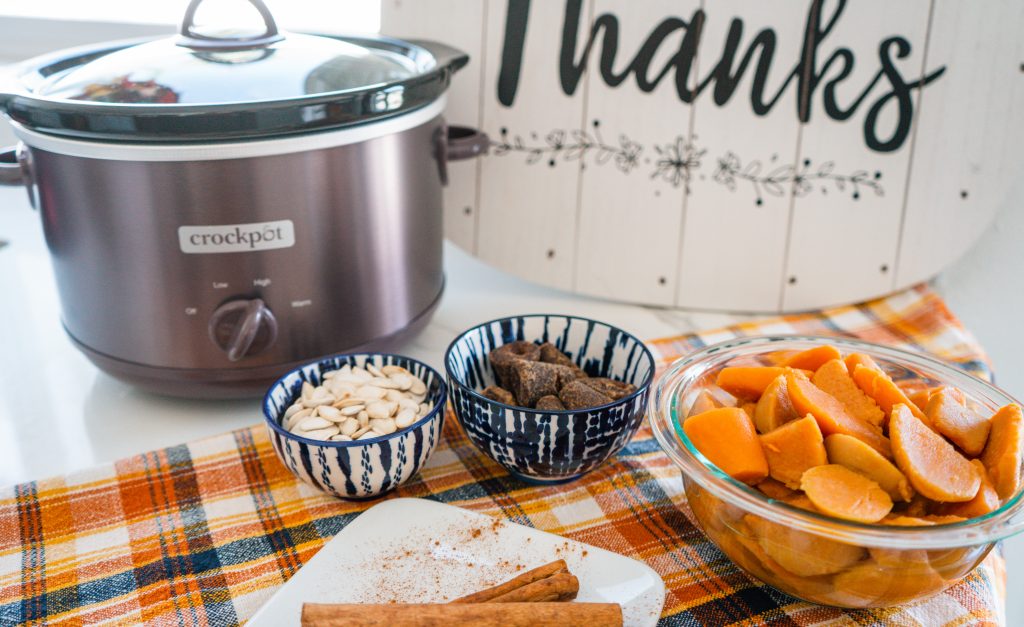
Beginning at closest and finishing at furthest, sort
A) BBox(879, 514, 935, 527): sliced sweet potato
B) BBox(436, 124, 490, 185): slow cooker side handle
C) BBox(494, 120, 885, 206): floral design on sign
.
Result: BBox(879, 514, 935, 527): sliced sweet potato
BBox(436, 124, 490, 185): slow cooker side handle
BBox(494, 120, 885, 206): floral design on sign

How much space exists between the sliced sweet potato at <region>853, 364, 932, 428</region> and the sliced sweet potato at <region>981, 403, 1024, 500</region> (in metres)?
0.04

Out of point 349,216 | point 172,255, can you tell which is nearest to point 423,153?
point 349,216

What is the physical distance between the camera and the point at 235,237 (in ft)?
2.35

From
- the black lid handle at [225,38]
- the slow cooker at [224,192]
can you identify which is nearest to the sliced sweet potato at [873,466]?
the slow cooker at [224,192]

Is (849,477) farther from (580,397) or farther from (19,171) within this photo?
(19,171)

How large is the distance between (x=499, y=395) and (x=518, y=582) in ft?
0.51

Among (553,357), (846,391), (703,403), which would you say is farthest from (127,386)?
(846,391)

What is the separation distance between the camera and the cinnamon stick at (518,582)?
23.1 inches

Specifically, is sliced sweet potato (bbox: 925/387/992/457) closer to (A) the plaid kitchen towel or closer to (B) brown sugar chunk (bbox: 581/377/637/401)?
(A) the plaid kitchen towel

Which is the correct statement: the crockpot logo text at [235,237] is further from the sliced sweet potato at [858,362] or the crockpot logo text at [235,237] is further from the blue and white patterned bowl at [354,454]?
the sliced sweet potato at [858,362]

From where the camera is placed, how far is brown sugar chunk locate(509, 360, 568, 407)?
26.8 inches

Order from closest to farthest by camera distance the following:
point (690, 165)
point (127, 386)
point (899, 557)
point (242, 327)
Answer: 1. point (899, 557)
2. point (242, 327)
3. point (127, 386)
4. point (690, 165)

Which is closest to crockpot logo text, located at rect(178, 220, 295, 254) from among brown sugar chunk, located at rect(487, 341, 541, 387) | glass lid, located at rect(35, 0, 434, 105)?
glass lid, located at rect(35, 0, 434, 105)

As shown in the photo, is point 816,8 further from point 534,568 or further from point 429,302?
point 534,568
